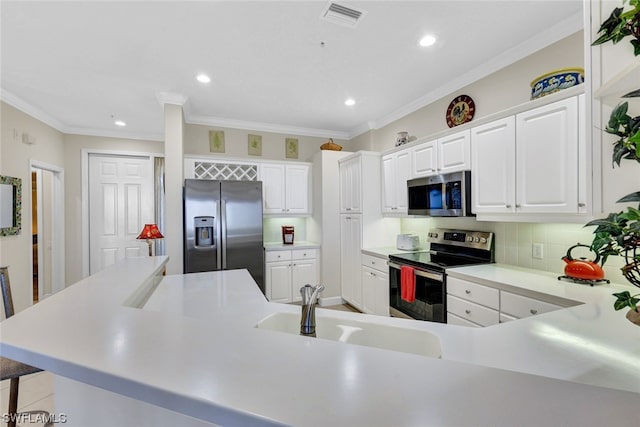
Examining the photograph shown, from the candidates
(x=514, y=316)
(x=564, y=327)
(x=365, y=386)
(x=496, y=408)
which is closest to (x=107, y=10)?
(x=365, y=386)

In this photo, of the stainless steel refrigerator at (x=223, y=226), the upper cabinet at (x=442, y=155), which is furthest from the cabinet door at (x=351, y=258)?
the stainless steel refrigerator at (x=223, y=226)

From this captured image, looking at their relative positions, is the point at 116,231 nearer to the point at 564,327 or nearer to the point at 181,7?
the point at 181,7

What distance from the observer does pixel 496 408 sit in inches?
15.0

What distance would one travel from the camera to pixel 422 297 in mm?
2621

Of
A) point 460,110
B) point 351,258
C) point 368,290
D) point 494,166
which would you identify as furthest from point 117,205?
point 494,166

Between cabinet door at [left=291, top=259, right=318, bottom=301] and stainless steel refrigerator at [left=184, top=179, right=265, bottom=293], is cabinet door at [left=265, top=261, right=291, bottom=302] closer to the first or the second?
cabinet door at [left=291, top=259, right=318, bottom=301]

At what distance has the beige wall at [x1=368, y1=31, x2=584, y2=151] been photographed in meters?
2.08

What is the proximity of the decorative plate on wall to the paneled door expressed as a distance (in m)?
4.55

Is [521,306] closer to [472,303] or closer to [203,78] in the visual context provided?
[472,303]

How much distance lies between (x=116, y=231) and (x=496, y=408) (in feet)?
18.1

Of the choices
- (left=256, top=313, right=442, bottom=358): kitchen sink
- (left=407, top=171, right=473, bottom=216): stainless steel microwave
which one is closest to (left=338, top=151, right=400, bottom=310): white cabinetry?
(left=407, top=171, right=473, bottom=216): stainless steel microwave

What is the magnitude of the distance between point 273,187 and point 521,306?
10.8 feet

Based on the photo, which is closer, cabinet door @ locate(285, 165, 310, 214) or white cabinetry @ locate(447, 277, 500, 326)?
white cabinetry @ locate(447, 277, 500, 326)

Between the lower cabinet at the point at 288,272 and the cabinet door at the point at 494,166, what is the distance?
2354 millimetres
